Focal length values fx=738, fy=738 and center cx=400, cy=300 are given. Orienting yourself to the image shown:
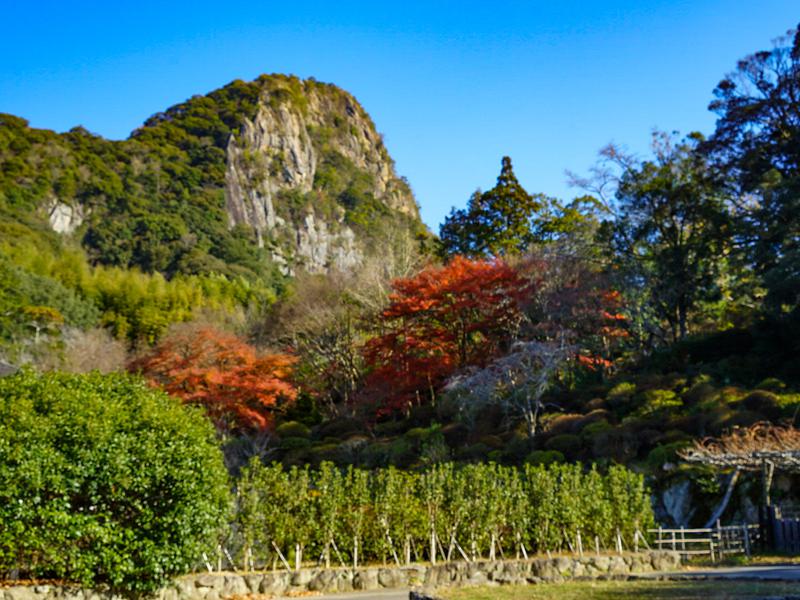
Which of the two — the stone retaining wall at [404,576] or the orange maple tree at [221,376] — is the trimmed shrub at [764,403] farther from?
the orange maple tree at [221,376]

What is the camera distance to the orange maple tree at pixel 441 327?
24547 mm

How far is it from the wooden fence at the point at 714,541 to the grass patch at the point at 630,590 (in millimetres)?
3643

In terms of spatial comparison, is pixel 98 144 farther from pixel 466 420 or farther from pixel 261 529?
pixel 261 529

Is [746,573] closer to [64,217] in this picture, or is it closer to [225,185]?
[64,217]

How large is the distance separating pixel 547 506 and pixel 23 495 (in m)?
8.69

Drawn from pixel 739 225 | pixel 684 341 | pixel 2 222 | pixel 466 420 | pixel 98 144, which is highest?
pixel 98 144

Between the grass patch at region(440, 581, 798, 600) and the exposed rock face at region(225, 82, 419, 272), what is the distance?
6240 cm

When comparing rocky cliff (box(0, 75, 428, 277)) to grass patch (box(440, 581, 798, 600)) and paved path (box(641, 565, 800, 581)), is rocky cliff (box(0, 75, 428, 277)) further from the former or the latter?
grass patch (box(440, 581, 798, 600))

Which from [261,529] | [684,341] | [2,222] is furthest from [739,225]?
[2,222]

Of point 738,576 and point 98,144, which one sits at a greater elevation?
point 98,144

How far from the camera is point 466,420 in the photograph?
74.6 ft

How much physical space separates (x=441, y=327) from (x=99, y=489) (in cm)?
1761


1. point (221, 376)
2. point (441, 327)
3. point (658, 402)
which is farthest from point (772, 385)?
point (221, 376)

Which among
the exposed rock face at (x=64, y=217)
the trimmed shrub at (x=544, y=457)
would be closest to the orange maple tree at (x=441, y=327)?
the trimmed shrub at (x=544, y=457)
